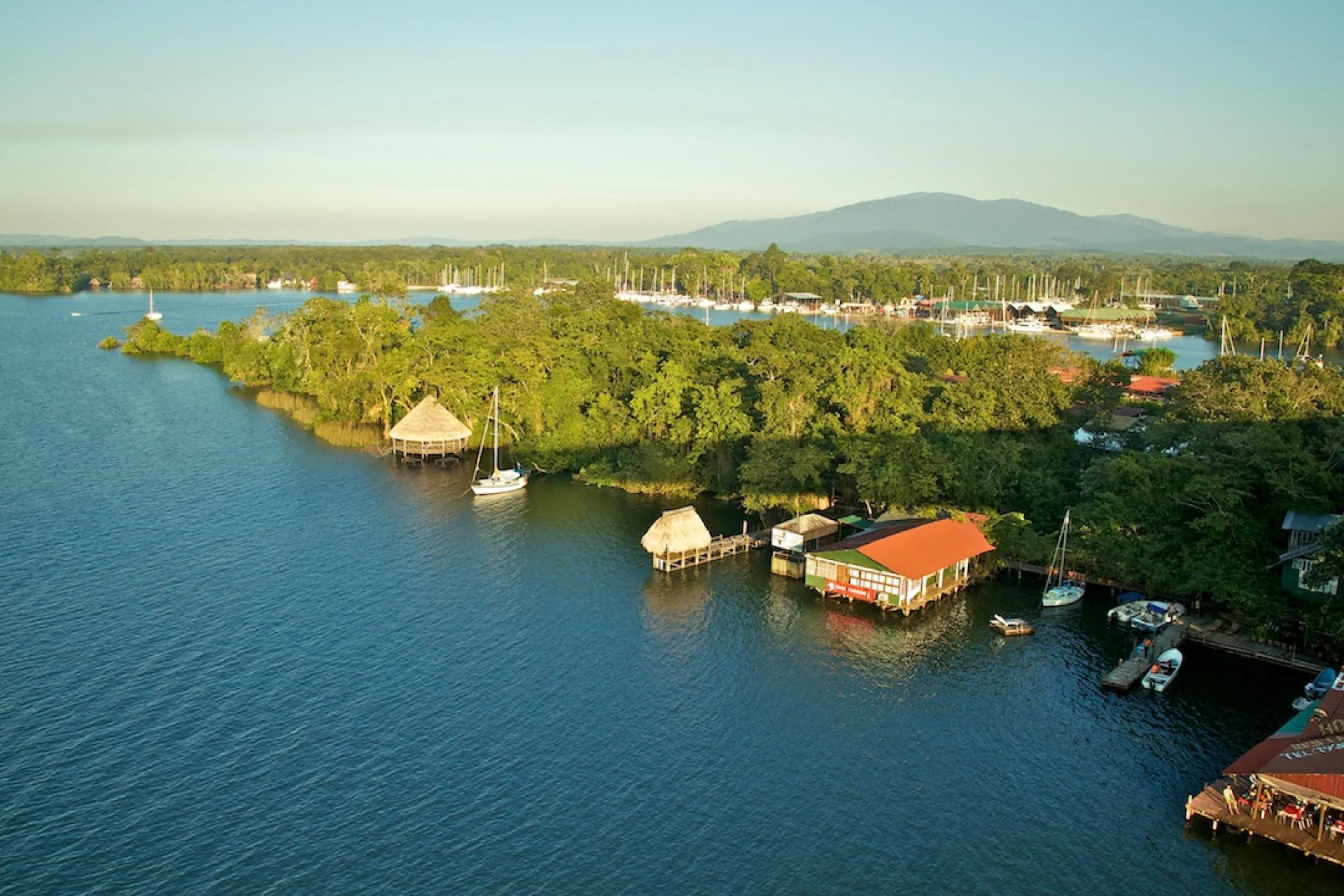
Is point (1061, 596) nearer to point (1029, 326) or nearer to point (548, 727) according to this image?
point (548, 727)

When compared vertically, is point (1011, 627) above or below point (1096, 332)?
below

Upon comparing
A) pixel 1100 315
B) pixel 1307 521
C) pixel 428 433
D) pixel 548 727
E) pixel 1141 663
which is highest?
pixel 1100 315

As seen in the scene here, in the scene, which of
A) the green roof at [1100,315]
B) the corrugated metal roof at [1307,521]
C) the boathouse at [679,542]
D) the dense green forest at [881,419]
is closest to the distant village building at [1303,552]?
the corrugated metal roof at [1307,521]

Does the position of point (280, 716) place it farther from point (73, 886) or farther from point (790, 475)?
point (790, 475)

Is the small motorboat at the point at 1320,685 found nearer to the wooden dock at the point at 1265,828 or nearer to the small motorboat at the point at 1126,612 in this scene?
the small motorboat at the point at 1126,612

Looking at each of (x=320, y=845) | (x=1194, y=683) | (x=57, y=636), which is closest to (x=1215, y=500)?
(x=1194, y=683)

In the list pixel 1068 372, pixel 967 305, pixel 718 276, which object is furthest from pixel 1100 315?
pixel 1068 372
